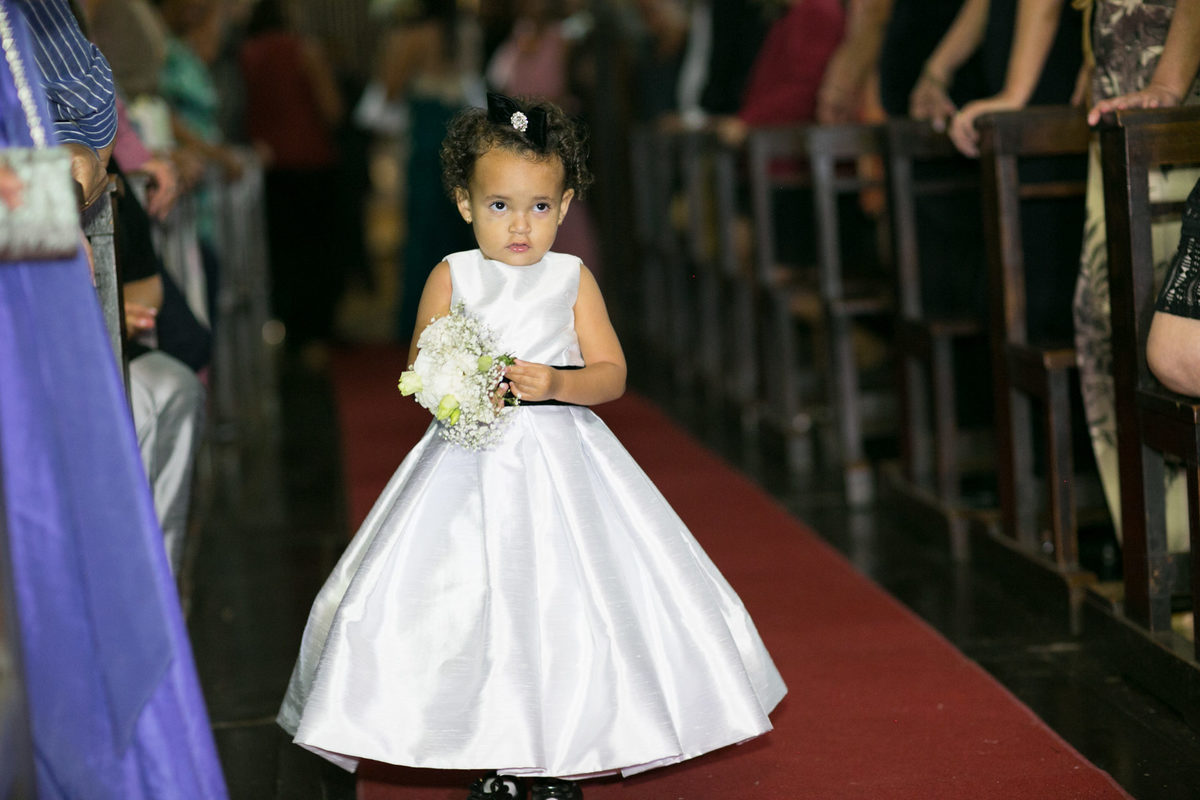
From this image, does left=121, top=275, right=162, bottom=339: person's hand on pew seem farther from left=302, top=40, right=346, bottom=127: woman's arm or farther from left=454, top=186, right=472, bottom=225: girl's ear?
left=302, top=40, right=346, bottom=127: woman's arm

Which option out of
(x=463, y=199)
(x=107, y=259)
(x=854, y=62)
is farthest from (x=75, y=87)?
(x=854, y=62)

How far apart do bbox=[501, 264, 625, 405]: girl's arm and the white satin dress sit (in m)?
0.06

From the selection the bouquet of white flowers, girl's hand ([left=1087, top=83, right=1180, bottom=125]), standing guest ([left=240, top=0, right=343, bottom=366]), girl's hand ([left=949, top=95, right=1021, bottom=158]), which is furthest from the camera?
standing guest ([left=240, top=0, right=343, bottom=366])

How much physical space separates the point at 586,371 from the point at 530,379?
6.2 inches

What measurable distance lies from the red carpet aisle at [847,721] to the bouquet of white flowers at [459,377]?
18.2 inches

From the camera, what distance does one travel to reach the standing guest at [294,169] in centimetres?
831

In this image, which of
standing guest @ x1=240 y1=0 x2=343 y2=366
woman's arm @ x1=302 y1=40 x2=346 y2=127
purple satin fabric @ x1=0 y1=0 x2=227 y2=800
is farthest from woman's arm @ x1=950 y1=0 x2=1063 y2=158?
woman's arm @ x1=302 y1=40 x2=346 y2=127

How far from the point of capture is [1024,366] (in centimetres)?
330

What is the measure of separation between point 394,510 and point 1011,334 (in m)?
1.76

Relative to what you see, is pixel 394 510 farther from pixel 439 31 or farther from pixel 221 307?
pixel 439 31

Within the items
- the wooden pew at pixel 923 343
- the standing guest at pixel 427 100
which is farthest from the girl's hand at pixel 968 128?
the standing guest at pixel 427 100

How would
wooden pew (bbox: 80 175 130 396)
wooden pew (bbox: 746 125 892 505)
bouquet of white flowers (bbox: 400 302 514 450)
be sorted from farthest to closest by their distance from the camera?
wooden pew (bbox: 746 125 892 505), wooden pew (bbox: 80 175 130 396), bouquet of white flowers (bbox: 400 302 514 450)

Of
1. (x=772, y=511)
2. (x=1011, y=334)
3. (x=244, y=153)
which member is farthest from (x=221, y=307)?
(x=1011, y=334)

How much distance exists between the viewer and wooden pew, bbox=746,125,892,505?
14.6ft
